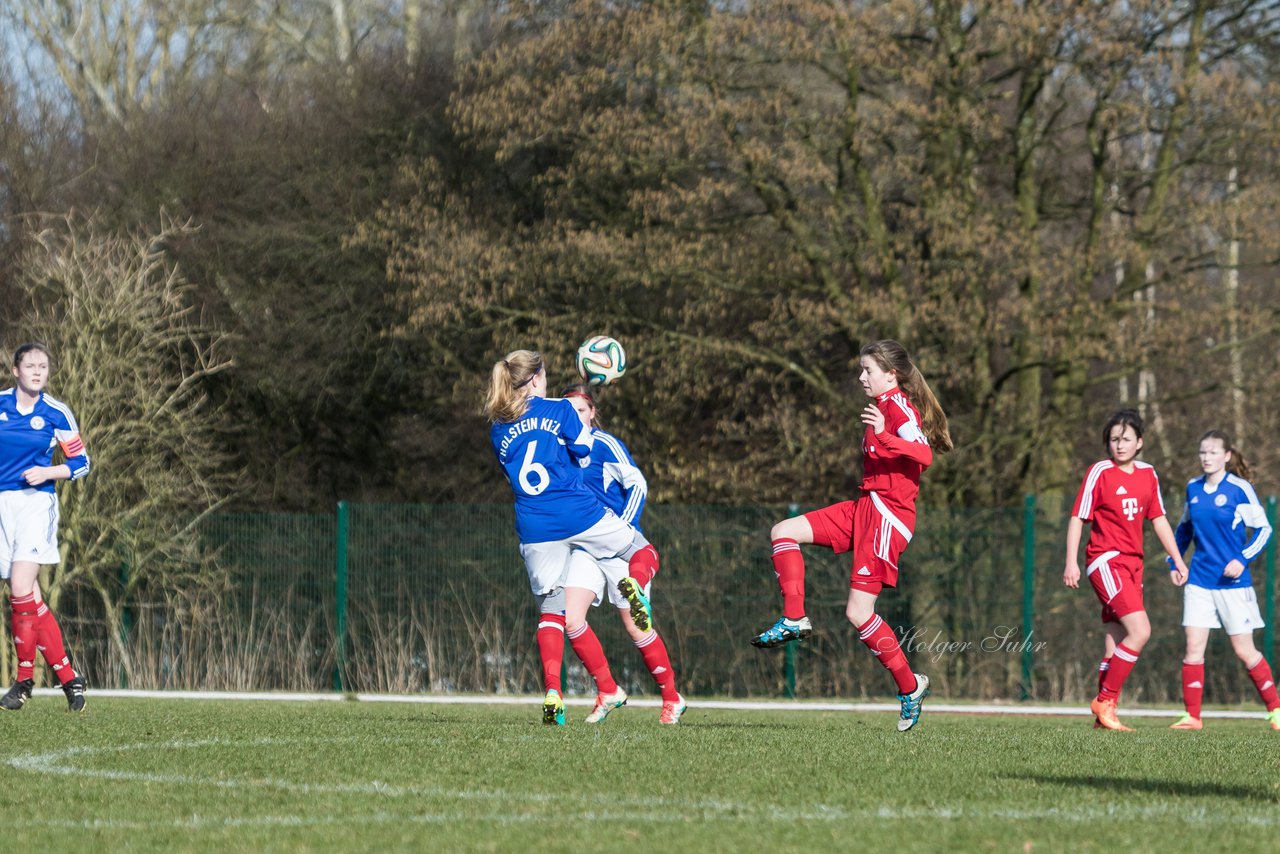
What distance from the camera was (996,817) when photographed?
5281 millimetres

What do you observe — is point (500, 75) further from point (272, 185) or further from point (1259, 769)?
Result: point (1259, 769)

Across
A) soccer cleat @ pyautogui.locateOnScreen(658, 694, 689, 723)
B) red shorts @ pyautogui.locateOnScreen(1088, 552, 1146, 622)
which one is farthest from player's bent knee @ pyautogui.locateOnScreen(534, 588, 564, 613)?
red shorts @ pyautogui.locateOnScreen(1088, 552, 1146, 622)

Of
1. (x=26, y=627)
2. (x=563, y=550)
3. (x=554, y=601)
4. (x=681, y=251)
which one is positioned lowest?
(x=26, y=627)

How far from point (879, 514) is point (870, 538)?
13 centimetres

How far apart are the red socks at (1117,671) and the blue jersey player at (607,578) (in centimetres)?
285

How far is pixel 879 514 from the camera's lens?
27.9 feet

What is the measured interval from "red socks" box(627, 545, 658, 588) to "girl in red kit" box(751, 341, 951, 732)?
787 mm

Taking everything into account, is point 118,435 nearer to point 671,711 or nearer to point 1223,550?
point 671,711

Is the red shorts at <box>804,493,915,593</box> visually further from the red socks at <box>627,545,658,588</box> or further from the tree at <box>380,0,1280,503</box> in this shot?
the tree at <box>380,0,1280,503</box>

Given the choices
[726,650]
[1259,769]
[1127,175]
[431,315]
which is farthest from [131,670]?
[1259,769]

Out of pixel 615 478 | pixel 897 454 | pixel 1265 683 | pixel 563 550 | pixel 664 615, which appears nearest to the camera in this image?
pixel 897 454

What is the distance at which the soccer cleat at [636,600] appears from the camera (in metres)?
8.48

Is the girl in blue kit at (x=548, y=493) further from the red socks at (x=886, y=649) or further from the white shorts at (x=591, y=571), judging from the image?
the red socks at (x=886, y=649)

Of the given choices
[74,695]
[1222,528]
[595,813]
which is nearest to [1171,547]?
[1222,528]
